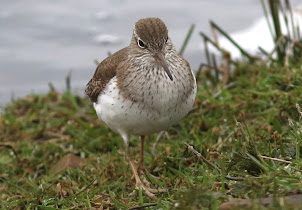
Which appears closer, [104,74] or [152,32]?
[152,32]

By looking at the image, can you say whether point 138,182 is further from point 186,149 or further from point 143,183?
point 186,149

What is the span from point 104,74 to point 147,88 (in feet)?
2.38

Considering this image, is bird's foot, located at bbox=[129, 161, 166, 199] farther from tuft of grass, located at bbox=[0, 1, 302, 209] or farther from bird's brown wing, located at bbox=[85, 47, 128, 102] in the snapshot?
bird's brown wing, located at bbox=[85, 47, 128, 102]

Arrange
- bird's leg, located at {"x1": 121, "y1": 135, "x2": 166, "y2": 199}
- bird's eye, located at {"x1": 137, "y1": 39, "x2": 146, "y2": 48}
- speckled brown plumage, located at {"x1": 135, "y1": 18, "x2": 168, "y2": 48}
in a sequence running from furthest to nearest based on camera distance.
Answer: bird's eye, located at {"x1": 137, "y1": 39, "x2": 146, "y2": 48} < speckled brown plumage, located at {"x1": 135, "y1": 18, "x2": 168, "y2": 48} < bird's leg, located at {"x1": 121, "y1": 135, "x2": 166, "y2": 199}

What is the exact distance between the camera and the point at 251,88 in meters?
6.41

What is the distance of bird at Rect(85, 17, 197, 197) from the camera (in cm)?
436

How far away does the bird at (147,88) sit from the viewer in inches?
172

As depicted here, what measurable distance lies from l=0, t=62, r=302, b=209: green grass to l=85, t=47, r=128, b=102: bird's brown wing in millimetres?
659

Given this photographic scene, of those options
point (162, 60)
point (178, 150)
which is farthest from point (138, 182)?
point (162, 60)

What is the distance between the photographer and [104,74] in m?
4.98

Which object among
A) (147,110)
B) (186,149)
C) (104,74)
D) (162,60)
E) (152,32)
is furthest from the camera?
(104,74)

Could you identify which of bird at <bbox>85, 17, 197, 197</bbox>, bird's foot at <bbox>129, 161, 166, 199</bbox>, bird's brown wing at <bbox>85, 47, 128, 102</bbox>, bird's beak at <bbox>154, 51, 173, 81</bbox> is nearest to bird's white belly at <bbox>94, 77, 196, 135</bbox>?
bird at <bbox>85, 17, 197, 197</bbox>

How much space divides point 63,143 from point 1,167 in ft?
2.89

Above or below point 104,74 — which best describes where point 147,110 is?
below
